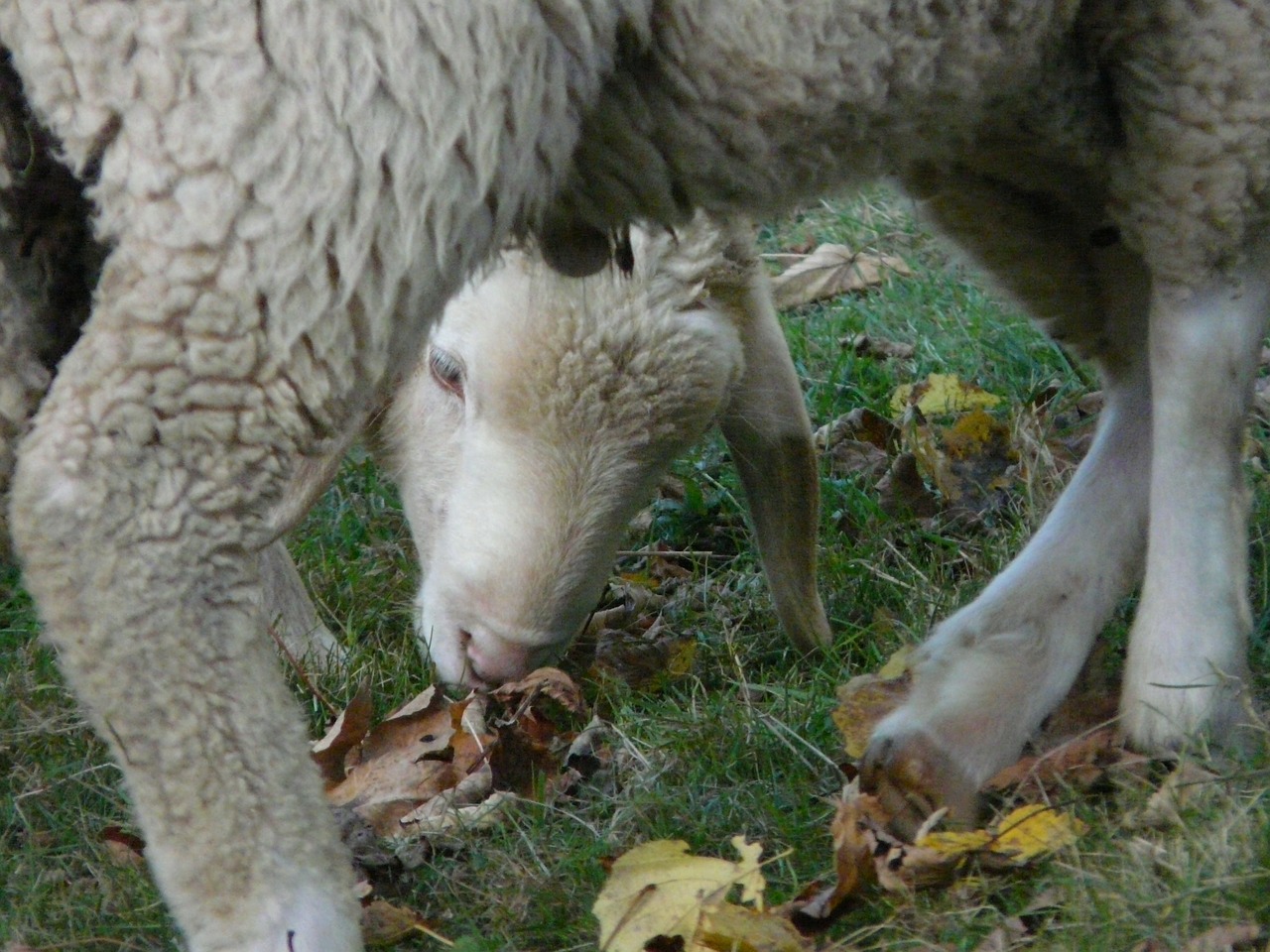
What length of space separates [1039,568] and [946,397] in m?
1.37

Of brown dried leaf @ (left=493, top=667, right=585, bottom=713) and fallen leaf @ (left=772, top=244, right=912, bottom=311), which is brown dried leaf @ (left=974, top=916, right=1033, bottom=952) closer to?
brown dried leaf @ (left=493, top=667, right=585, bottom=713)

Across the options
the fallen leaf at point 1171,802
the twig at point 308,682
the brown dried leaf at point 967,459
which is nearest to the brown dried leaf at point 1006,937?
the fallen leaf at point 1171,802

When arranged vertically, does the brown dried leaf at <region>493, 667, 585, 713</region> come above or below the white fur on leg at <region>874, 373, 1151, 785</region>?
below

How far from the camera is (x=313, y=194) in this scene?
2.03 meters

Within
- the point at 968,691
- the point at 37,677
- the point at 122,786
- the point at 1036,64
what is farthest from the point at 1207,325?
the point at 37,677

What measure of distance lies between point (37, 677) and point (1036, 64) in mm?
2235

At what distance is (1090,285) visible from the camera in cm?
329

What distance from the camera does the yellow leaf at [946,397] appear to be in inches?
171

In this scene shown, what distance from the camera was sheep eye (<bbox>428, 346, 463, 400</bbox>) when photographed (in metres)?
3.61

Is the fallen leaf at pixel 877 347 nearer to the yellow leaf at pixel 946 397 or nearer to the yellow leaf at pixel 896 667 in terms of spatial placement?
the yellow leaf at pixel 946 397

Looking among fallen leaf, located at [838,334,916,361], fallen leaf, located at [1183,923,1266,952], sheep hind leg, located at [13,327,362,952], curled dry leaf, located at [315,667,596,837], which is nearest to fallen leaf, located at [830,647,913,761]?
curled dry leaf, located at [315,667,596,837]

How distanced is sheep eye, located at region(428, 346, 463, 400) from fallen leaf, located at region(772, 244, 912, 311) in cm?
172

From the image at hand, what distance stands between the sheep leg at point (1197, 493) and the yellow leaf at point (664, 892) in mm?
726

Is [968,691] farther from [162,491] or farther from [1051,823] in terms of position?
[162,491]
